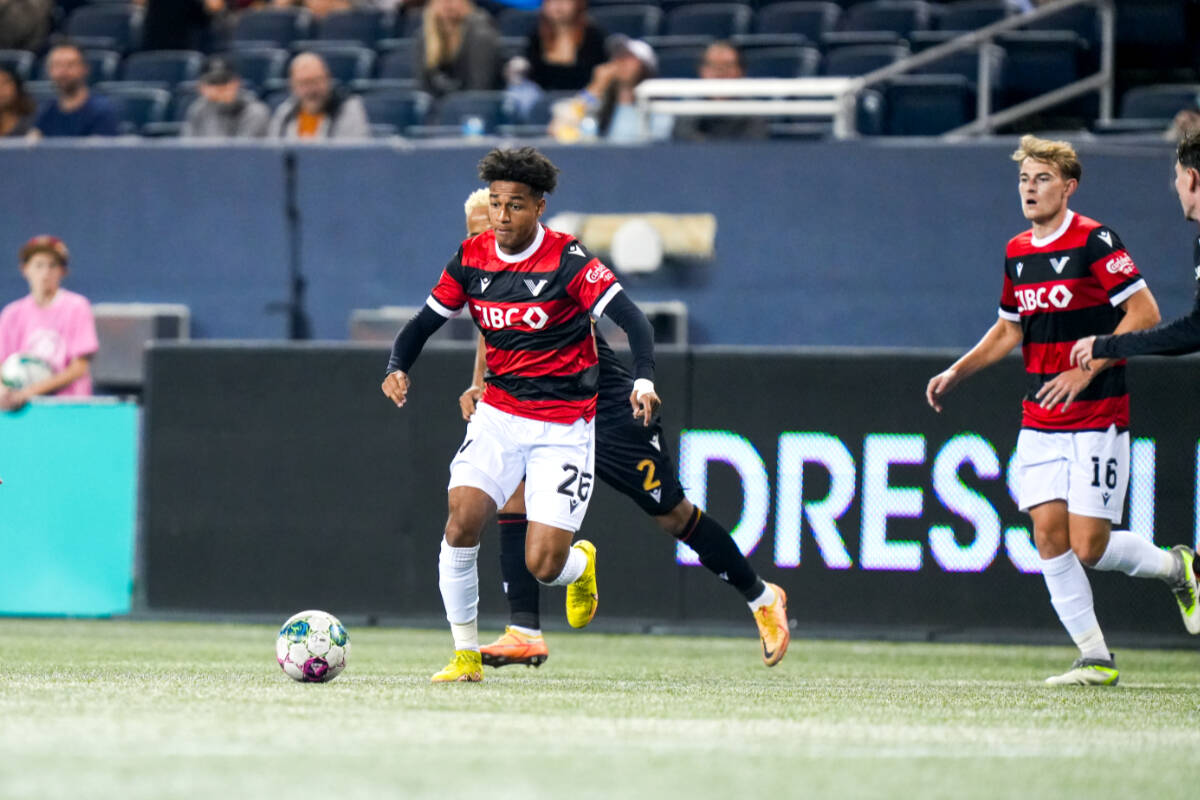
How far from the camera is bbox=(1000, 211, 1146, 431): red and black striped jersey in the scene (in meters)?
8.04

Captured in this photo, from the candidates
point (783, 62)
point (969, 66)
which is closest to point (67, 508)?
point (783, 62)

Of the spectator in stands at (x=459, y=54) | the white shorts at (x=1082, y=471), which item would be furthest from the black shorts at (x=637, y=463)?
the spectator in stands at (x=459, y=54)

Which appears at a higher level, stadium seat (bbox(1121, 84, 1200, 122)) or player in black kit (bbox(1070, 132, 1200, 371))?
stadium seat (bbox(1121, 84, 1200, 122))

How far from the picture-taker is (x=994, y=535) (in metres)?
10.6

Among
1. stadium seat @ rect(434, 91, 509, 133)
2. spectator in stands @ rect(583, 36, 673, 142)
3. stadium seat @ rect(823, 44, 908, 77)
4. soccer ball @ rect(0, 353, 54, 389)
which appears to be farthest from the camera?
stadium seat @ rect(434, 91, 509, 133)

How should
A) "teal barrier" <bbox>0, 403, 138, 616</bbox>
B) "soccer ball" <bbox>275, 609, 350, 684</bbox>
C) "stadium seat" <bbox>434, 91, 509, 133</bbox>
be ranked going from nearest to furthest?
"soccer ball" <bbox>275, 609, 350, 684</bbox>, "teal barrier" <bbox>0, 403, 138, 616</bbox>, "stadium seat" <bbox>434, 91, 509, 133</bbox>

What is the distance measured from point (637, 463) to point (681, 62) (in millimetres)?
6737

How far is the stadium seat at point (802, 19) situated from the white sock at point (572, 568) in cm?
751

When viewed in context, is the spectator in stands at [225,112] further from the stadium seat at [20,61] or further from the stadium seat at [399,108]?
the stadium seat at [20,61]

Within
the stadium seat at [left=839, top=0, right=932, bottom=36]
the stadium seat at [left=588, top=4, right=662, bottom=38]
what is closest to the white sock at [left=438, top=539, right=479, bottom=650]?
the stadium seat at [left=839, top=0, right=932, bottom=36]

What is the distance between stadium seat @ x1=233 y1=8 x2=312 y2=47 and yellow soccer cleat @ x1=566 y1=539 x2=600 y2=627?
30.4ft

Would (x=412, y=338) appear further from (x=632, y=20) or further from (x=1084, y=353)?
(x=632, y=20)

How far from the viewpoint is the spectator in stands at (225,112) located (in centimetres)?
1398

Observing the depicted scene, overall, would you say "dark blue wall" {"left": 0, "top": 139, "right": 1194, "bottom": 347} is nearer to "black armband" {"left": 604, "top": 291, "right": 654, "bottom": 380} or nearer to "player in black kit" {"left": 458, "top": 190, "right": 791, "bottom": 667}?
"player in black kit" {"left": 458, "top": 190, "right": 791, "bottom": 667}
